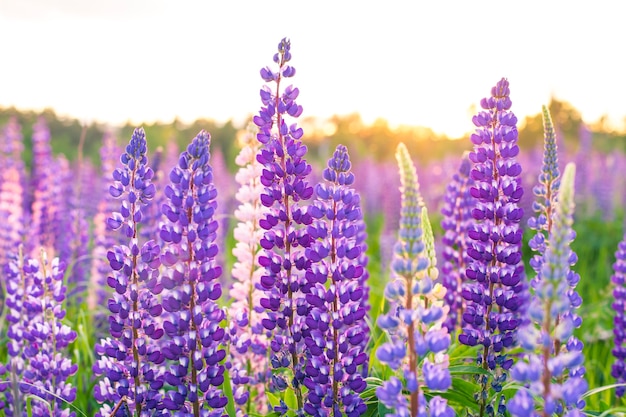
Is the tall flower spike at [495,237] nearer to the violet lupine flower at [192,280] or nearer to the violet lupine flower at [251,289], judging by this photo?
the violet lupine flower at [251,289]

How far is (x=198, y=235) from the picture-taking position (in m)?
2.84

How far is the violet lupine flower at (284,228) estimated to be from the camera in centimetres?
313

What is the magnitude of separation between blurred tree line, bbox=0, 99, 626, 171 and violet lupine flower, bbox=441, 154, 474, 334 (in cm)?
1406

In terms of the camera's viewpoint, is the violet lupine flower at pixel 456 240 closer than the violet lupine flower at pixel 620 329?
No

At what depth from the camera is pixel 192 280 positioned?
2.80m

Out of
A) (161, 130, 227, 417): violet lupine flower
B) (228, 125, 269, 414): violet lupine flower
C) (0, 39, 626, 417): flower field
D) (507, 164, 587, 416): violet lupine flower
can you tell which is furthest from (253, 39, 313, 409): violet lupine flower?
(507, 164, 587, 416): violet lupine flower

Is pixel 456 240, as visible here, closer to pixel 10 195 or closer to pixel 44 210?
pixel 44 210

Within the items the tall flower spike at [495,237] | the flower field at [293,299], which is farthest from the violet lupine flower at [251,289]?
the tall flower spike at [495,237]

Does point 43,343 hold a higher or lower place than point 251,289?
lower

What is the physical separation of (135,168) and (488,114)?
1830 mm

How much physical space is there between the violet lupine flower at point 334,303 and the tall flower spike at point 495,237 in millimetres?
678

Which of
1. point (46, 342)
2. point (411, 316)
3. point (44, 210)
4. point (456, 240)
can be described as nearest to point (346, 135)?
point (44, 210)

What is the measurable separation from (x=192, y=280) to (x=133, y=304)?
16.4 inches

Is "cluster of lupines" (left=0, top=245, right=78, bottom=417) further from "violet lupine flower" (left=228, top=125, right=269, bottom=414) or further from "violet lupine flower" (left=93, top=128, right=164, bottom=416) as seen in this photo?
"violet lupine flower" (left=228, top=125, right=269, bottom=414)
